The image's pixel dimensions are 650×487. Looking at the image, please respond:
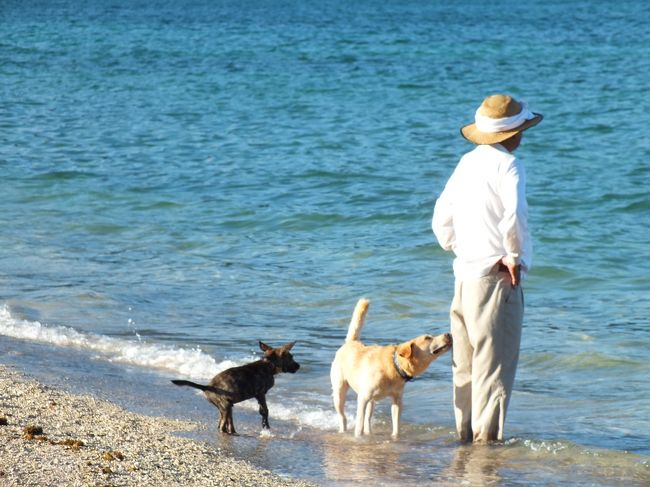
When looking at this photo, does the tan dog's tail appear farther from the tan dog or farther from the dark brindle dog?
the dark brindle dog

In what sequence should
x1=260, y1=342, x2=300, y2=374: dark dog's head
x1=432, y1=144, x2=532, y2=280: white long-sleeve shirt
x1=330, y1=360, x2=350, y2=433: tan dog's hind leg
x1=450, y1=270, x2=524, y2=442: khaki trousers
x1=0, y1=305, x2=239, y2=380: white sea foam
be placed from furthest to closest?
x1=0, y1=305, x2=239, y2=380: white sea foam → x1=260, y1=342, x2=300, y2=374: dark dog's head → x1=330, y1=360, x2=350, y2=433: tan dog's hind leg → x1=450, y1=270, x2=524, y2=442: khaki trousers → x1=432, y1=144, x2=532, y2=280: white long-sleeve shirt

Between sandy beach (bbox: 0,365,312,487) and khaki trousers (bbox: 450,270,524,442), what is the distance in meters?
1.39

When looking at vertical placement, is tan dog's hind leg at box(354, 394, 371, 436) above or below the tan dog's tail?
below

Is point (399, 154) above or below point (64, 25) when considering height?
below

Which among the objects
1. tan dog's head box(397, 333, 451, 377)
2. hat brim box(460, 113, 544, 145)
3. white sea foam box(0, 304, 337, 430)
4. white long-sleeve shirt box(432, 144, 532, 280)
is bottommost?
white sea foam box(0, 304, 337, 430)

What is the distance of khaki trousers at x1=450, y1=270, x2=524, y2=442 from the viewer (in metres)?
6.86

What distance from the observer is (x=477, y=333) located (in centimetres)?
695

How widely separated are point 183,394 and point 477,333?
8.23 ft

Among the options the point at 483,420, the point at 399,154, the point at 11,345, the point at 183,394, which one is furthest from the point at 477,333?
the point at 399,154

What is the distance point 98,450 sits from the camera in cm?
623

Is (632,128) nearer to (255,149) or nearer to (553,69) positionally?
(255,149)

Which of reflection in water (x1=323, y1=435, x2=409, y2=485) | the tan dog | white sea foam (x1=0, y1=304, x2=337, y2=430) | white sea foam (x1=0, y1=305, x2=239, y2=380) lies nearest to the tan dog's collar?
the tan dog

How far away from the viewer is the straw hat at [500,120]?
22.0 feet

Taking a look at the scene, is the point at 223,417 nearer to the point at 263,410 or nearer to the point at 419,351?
the point at 263,410
